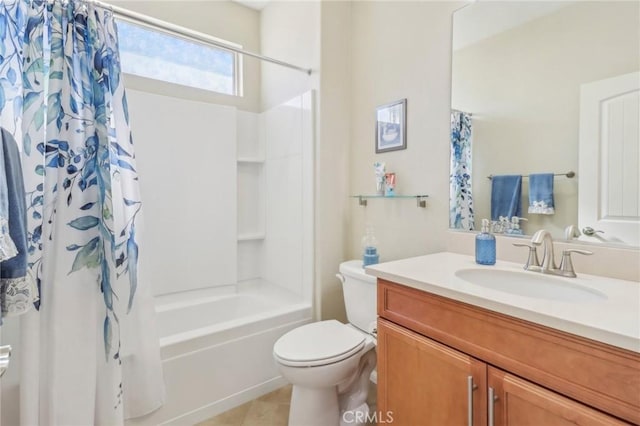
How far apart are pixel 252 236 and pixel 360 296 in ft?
4.25

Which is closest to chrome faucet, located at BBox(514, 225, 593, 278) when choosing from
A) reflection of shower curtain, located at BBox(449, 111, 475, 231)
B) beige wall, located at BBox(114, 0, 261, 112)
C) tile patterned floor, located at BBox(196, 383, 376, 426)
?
reflection of shower curtain, located at BBox(449, 111, 475, 231)

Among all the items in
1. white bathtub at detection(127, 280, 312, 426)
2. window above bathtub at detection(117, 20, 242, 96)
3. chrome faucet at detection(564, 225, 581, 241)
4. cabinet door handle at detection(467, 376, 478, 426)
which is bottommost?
white bathtub at detection(127, 280, 312, 426)

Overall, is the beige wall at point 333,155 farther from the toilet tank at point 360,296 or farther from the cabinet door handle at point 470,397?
the cabinet door handle at point 470,397

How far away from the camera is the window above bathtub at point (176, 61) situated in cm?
231

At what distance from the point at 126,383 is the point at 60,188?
2.93 ft

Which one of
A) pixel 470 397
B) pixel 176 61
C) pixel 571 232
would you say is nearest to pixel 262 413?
pixel 470 397

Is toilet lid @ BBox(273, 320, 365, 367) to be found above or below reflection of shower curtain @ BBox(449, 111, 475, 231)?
below

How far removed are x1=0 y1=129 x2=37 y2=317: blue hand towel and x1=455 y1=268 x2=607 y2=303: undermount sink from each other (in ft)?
4.62

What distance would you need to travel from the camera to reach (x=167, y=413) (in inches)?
60.3

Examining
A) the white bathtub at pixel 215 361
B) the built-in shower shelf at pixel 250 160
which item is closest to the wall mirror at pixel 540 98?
the white bathtub at pixel 215 361

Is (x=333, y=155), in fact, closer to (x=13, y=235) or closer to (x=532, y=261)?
(x=532, y=261)

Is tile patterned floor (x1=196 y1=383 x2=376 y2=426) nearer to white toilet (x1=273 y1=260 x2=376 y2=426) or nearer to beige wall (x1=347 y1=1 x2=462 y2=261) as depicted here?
white toilet (x1=273 y1=260 x2=376 y2=426)

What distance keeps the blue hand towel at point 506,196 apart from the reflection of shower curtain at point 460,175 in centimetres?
11

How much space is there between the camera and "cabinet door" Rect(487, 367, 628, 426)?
70cm
